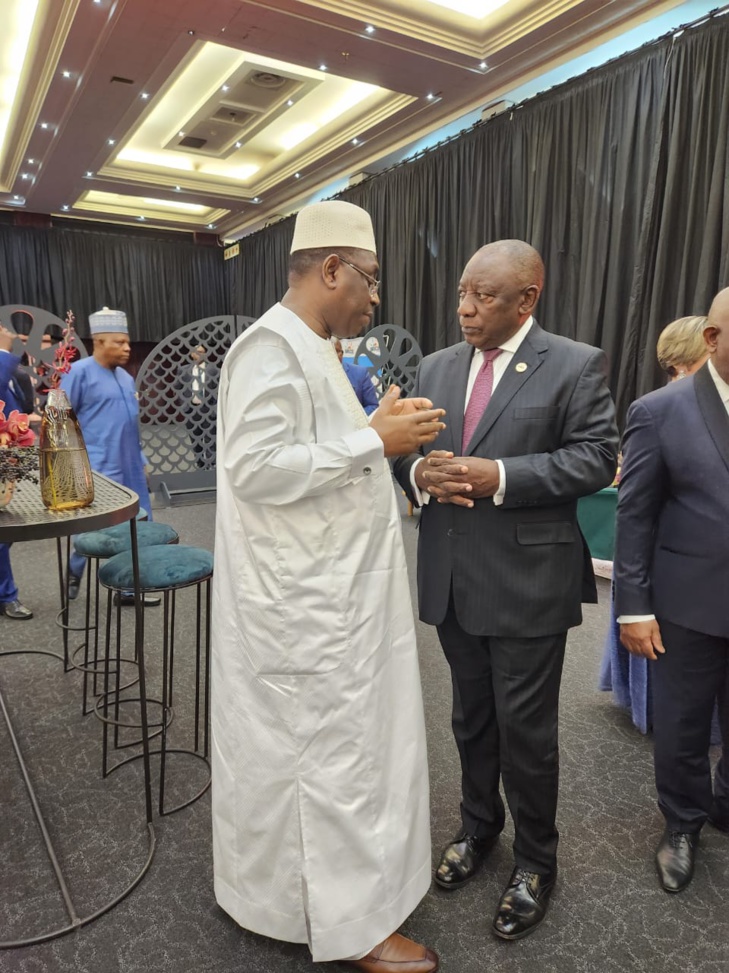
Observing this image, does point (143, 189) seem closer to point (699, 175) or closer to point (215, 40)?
point (215, 40)

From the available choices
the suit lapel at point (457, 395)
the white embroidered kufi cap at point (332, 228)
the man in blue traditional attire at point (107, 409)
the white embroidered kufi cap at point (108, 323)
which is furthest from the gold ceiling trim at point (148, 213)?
the white embroidered kufi cap at point (332, 228)

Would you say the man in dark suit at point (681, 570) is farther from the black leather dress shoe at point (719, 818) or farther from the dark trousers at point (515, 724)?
the dark trousers at point (515, 724)

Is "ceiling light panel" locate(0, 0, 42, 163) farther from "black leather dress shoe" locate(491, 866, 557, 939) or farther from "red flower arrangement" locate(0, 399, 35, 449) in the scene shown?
"black leather dress shoe" locate(491, 866, 557, 939)

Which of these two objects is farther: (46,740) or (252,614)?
(46,740)

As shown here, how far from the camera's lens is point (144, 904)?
1553 millimetres

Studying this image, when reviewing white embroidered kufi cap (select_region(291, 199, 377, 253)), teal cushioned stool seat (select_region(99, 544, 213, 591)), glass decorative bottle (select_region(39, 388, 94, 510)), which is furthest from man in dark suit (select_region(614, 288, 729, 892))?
glass decorative bottle (select_region(39, 388, 94, 510))

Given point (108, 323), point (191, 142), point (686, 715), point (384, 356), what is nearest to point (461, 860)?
point (686, 715)

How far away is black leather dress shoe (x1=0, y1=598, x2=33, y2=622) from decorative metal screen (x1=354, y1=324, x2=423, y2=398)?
138 inches

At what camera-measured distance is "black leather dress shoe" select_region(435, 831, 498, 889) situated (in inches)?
61.9

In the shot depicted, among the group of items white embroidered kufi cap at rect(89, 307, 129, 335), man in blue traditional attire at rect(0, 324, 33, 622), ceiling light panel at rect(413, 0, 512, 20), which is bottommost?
man in blue traditional attire at rect(0, 324, 33, 622)

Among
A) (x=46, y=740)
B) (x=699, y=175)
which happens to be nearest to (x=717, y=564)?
(x=46, y=740)

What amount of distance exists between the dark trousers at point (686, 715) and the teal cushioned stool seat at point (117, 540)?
150cm

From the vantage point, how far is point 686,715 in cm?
160

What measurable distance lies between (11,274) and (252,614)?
11382mm
